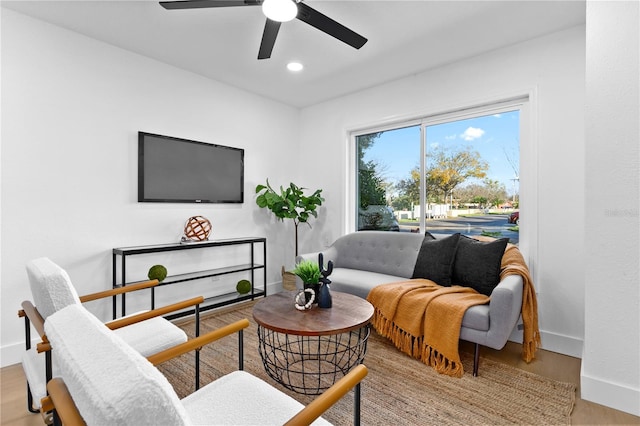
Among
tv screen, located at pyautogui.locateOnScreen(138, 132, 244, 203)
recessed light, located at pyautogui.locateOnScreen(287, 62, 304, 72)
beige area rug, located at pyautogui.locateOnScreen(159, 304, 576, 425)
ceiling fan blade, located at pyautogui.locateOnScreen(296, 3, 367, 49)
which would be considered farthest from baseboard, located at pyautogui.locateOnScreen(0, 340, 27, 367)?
recessed light, located at pyautogui.locateOnScreen(287, 62, 304, 72)

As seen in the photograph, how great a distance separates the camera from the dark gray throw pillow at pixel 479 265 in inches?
102

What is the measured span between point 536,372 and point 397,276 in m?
1.37

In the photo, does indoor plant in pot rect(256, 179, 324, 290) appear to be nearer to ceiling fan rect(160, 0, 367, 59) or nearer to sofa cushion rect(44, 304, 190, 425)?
ceiling fan rect(160, 0, 367, 59)

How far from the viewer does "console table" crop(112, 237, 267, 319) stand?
2875mm

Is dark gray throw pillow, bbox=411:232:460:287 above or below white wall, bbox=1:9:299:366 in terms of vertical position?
below

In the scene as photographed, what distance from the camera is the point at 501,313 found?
2143 millimetres

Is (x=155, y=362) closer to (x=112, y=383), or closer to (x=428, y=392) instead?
(x=112, y=383)

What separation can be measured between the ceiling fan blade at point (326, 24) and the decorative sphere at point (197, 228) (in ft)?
7.49

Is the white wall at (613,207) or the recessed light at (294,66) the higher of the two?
the recessed light at (294,66)

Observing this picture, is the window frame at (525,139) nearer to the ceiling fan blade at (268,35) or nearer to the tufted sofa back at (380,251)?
the tufted sofa back at (380,251)

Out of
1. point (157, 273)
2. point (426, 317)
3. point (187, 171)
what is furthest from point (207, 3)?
point (426, 317)

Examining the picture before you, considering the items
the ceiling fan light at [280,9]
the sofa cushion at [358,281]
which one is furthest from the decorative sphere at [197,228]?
the ceiling fan light at [280,9]

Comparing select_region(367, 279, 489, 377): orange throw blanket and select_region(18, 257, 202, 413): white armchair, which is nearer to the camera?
select_region(18, 257, 202, 413): white armchair

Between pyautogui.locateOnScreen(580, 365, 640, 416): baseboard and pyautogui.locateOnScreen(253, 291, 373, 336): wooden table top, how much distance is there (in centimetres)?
137
